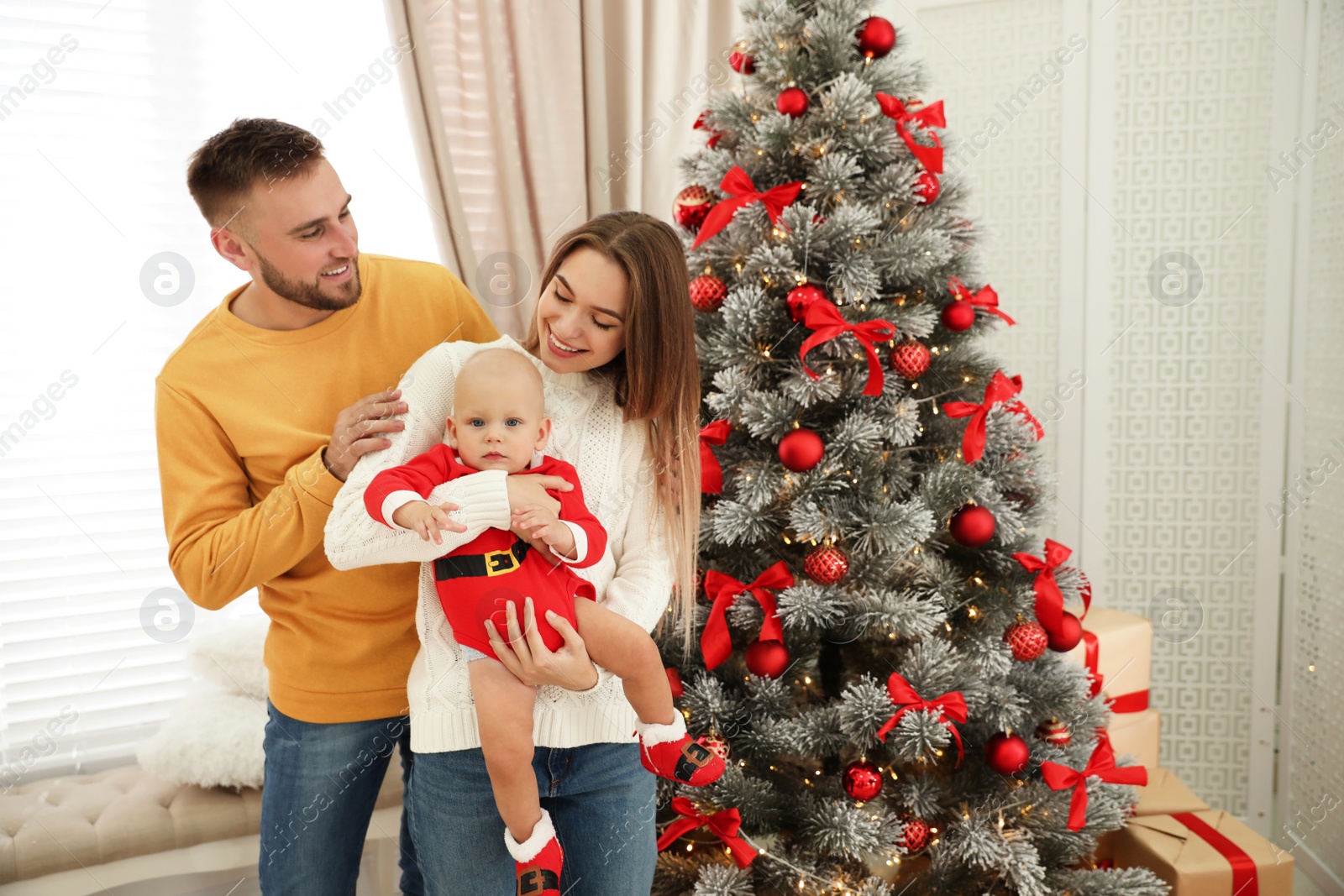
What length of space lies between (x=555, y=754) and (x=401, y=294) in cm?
80

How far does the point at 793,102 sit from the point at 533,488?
1016mm

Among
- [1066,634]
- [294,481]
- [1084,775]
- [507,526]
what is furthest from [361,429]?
[1084,775]

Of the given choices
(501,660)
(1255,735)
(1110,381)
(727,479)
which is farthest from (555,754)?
(1255,735)

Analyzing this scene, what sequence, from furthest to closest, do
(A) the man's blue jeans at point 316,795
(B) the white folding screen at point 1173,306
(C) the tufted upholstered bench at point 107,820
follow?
(B) the white folding screen at point 1173,306, (C) the tufted upholstered bench at point 107,820, (A) the man's blue jeans at point 316,795

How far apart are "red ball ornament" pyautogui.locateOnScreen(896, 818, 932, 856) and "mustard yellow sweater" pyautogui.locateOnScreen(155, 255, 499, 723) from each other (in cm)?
101

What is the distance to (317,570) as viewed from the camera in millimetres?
1414

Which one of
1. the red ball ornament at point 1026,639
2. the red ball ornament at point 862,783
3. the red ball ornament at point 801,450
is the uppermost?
the red ball ornament at point 801,450

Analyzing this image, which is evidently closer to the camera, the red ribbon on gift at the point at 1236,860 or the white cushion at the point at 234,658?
the red ribbon on gift at the point at 1236,860

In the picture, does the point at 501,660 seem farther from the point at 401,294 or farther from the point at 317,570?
the point at 401,294

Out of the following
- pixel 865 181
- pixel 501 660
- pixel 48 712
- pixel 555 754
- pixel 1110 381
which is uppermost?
pixel 865 181

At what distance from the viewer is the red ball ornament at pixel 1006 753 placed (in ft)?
5.56

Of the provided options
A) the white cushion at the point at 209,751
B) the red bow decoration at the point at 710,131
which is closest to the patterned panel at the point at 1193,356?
the red bow decoration at the point at 710,131

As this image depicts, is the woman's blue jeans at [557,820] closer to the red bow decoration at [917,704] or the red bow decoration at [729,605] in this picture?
the red bow decoration at [729,605]

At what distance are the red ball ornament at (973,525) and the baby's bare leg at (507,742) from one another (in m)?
0.96
